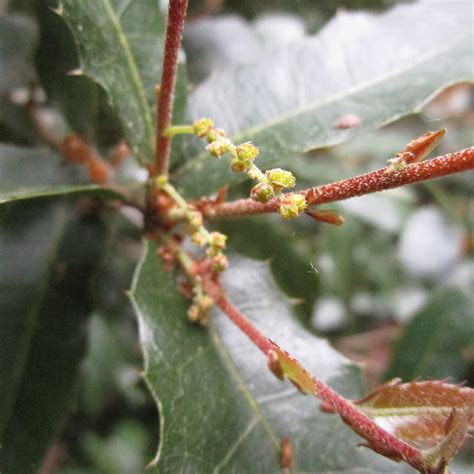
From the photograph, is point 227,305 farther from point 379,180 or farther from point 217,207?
point 379,180

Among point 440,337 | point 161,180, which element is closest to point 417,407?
point 161,180

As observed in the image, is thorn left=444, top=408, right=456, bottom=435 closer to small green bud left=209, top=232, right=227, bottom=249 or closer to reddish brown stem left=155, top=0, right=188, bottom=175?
small green bud left=209, top=232, right=227, bottom=249

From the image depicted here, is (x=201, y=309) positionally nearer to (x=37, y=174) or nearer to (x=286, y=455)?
(x=286, y=455)

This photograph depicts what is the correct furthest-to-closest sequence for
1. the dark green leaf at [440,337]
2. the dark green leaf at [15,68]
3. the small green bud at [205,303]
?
the dark green leaf at [440,337], the dark green leaf at [15,68], the small green bud at [205,303]

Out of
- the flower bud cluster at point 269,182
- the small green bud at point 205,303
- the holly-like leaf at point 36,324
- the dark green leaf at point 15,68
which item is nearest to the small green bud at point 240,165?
the flower bud cluster at point 269,182

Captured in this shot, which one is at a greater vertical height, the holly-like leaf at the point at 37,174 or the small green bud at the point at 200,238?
the holly-like leaf at the point at 37,174

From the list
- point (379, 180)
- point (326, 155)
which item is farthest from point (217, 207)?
point (326, 155)

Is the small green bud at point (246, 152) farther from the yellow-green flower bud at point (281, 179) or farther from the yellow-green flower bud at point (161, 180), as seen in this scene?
the yellow-green flower bud at point (161, 180)

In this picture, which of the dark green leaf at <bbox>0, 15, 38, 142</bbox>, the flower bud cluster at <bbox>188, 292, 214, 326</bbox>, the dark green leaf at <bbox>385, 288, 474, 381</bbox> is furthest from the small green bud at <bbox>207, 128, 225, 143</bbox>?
the dark green leaf at <bbox>385, 288, 474, 381</bbox>

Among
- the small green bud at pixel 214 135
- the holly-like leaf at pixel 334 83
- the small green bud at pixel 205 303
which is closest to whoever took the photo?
the small green bud at pixel 214 135
